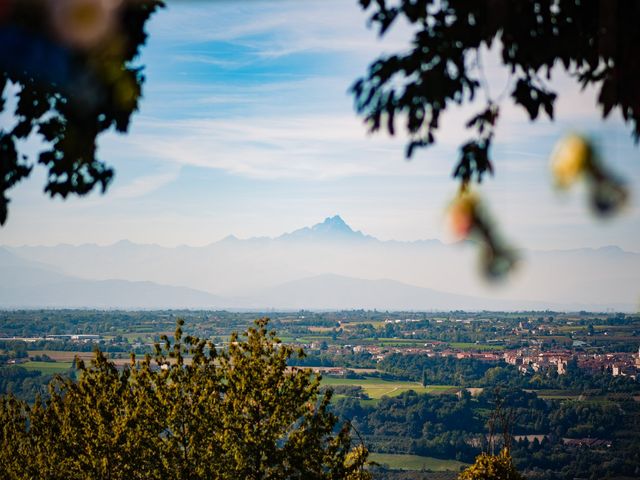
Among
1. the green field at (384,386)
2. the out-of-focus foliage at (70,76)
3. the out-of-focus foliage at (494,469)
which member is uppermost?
the out-of-focus foliage at (70,76)

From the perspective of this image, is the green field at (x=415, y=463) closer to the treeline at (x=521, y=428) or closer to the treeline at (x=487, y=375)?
the treeline at (x=521, y=428)

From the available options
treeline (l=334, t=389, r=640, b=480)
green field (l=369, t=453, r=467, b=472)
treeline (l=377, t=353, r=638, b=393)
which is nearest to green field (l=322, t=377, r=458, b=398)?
treeline (l=377, t=353, r=638, b=393)

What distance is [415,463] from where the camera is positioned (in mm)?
84312

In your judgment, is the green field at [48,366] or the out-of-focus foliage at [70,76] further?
the green field at [48,366]

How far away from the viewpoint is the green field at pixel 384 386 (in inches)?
4633

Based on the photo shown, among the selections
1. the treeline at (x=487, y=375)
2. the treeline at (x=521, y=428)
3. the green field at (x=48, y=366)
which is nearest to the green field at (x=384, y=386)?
the treeline at (x=487, y=375)

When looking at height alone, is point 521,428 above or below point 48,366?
below

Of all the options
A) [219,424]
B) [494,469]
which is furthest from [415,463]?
[219,424]

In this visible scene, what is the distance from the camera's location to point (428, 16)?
4.02m

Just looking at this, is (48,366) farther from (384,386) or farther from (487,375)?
(487,375)

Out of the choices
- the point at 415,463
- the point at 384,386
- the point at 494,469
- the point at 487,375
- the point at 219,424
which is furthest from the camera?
the point at 384,386

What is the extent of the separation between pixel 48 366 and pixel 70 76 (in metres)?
121

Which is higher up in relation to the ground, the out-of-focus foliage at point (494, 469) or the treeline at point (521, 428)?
the out-of-focus foliage at point (494, 469)

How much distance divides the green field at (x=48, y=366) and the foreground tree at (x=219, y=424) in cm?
9788
